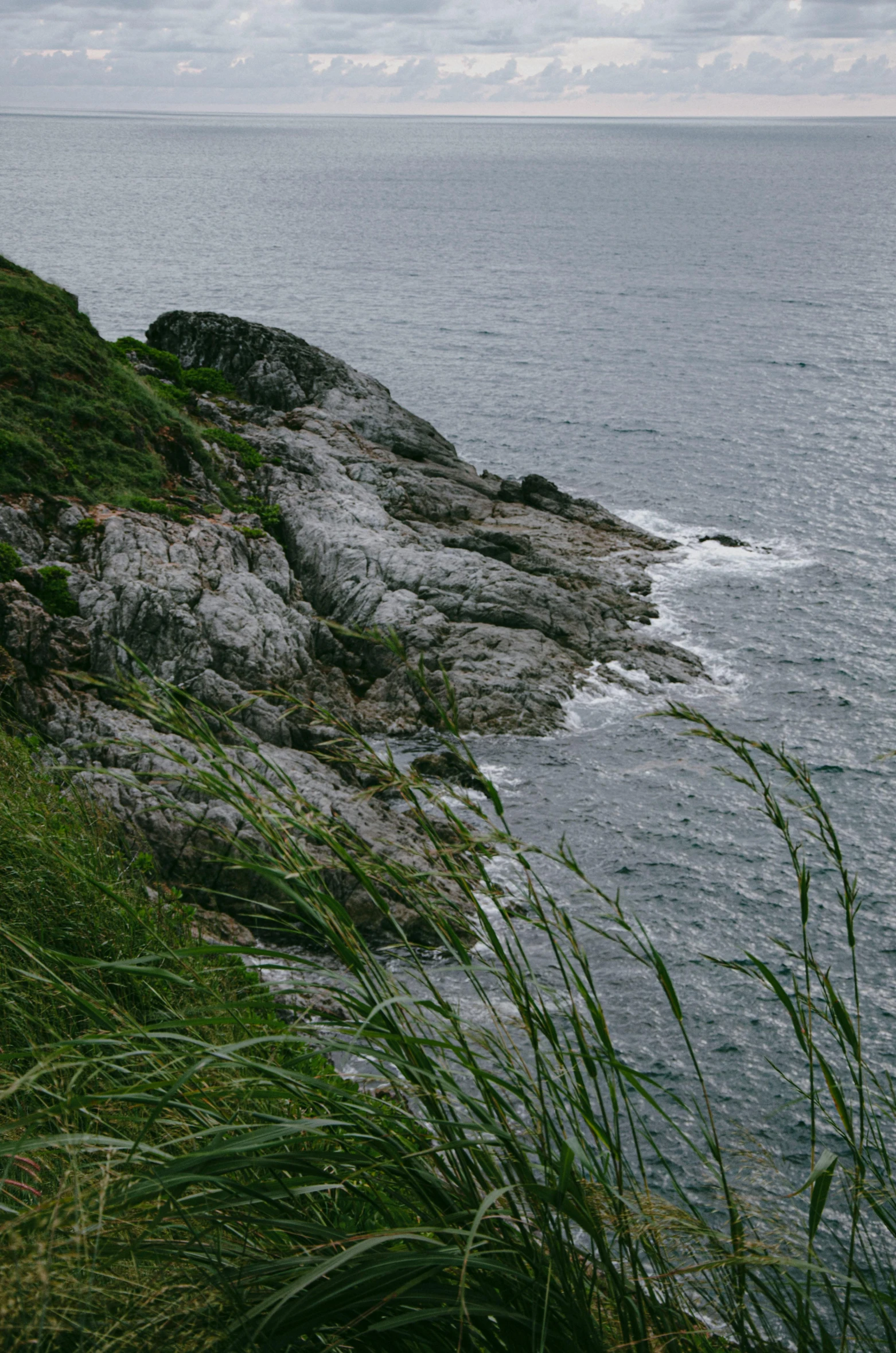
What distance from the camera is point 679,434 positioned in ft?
169

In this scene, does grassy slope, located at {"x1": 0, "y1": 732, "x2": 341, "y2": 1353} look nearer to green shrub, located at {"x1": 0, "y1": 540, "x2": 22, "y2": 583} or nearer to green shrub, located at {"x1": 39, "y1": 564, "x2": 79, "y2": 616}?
green shrub, located at {"x1": 0, "y1": 540, "x2": 22, "y2": 583}

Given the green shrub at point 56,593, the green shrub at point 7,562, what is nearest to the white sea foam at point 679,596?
the green shrub at point 56,593

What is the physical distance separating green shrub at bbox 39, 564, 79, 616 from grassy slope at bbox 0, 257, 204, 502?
2.97 m

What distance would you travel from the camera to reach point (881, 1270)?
9.77 feet

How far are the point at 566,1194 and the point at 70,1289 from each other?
1.23 metres

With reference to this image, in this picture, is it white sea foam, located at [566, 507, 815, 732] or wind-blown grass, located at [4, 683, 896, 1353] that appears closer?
wind-blown grass, located at [4, 683, 896, 1353]

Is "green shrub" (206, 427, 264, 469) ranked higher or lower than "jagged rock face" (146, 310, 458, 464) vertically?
lower

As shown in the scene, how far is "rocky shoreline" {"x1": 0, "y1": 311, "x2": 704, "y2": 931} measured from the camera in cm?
1816

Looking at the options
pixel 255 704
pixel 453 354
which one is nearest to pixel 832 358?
pixel 453 354

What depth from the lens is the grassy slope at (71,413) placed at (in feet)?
74.5

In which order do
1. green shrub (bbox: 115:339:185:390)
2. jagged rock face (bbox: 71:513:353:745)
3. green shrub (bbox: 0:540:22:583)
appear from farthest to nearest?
green shrub (bbox: 115:339:185:390) < jagged rock face (bbox: 71:513:353:745) < green shrub (bbox: 0:540:22:583)

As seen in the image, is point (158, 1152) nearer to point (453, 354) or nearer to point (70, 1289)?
point (70, 1289)

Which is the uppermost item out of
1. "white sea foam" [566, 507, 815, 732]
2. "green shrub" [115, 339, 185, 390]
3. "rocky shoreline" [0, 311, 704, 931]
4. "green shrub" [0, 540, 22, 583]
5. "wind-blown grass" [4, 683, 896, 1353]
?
"green shrub" [115, 339, 185, 390]

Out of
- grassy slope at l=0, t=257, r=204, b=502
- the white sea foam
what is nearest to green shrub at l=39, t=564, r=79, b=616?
grassy slope at l=0, t=257, r=204, b=502
